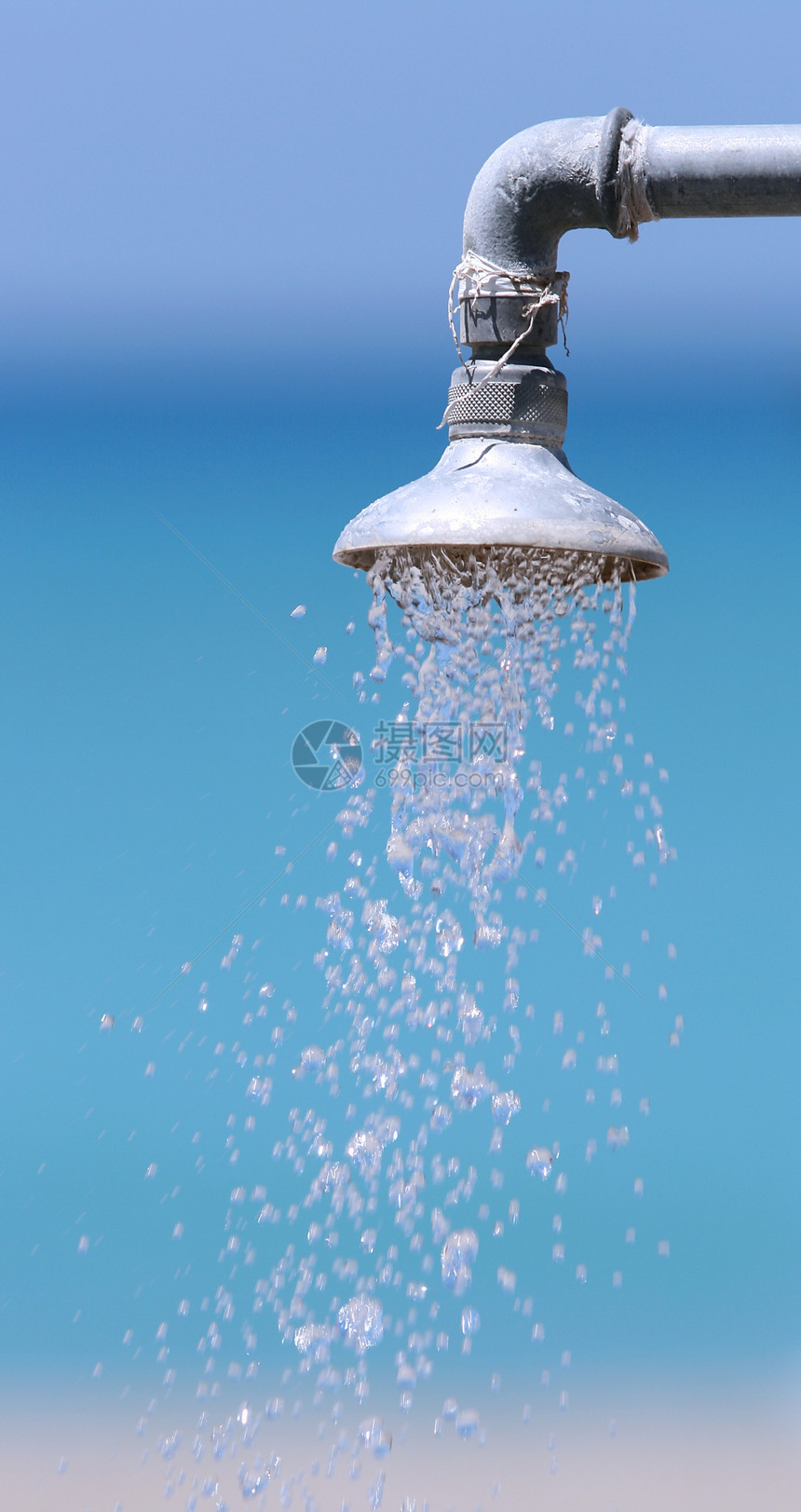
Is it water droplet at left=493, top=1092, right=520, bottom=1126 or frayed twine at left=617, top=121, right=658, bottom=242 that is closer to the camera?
frayed twine at left=617, top=121, right=658, bottom=242

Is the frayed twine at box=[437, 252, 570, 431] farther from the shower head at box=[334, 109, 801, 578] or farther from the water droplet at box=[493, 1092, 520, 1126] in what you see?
the water droplet at box=[493, 1092, 520, 1126]

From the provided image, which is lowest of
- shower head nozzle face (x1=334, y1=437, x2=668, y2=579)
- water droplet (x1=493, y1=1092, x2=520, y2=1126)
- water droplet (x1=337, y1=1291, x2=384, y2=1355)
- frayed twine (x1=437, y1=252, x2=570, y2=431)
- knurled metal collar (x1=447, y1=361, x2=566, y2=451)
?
water droplet (x1=337, y1=1291, x2=384, y2=1355)

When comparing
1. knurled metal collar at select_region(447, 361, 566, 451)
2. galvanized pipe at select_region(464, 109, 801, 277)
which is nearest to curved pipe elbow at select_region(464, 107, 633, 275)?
galvanized pipe at select_region(464, 109, 801, 277)

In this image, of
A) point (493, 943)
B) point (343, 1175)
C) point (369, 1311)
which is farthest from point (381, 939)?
point (369, 1311)

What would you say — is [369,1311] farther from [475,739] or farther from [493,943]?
[475,739]

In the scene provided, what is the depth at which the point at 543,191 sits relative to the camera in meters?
1.33

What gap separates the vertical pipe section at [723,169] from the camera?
124cm

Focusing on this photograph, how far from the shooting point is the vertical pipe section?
124cm

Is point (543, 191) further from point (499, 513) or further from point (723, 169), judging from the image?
point (499, 513)

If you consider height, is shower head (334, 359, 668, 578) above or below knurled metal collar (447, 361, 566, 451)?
below

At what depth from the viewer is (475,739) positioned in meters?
1.85

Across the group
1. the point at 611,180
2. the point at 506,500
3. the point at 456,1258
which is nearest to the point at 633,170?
the point at 611,180

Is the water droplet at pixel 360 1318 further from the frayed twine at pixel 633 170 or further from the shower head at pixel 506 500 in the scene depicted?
the frayed twine at pixel 633 170

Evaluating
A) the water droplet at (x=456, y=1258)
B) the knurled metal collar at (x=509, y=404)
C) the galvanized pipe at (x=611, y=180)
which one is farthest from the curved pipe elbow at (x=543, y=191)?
the water droplet at (x=456, y=1258)
